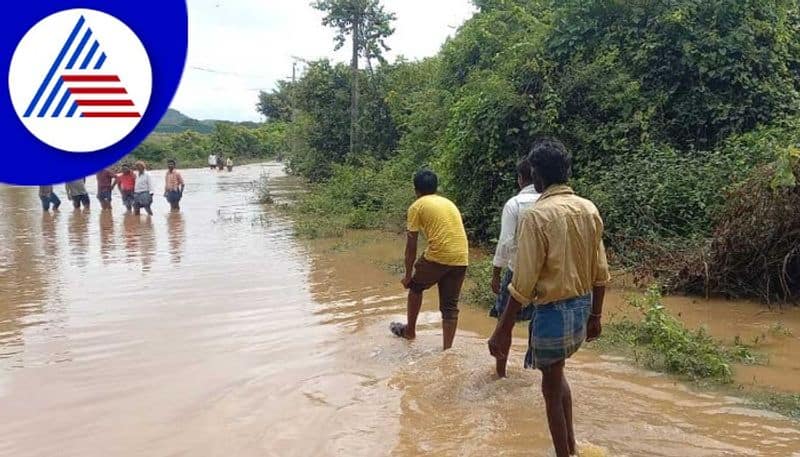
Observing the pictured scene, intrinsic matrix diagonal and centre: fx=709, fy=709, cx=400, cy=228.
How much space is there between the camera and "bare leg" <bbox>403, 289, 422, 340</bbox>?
6.20m

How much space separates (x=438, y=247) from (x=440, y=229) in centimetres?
15

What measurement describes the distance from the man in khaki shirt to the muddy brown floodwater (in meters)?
0.78

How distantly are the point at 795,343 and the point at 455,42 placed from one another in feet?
34.7

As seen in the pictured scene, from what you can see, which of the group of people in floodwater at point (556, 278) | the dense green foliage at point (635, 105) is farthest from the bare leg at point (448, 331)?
the dense green foliage at point (635, 105)

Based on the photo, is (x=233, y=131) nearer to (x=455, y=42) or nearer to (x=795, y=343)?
(x=455, y=42)

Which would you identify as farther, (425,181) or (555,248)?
(425,181)

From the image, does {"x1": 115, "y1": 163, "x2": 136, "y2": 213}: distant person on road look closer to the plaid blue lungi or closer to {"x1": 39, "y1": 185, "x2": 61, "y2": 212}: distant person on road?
{"x1": 39, "y1": 185, "x2": 61, "y2": 212}: distant person on road

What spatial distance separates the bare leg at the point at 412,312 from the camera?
6203 millimetres

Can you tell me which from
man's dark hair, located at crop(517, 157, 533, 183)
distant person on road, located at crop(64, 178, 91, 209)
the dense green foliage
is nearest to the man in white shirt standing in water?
man's dark hair, located at crop(517, 157, 533, 183)

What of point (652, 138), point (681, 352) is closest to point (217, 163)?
point (652, 138)

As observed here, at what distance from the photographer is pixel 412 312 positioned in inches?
248

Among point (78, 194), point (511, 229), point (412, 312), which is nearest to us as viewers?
point (511, 229)

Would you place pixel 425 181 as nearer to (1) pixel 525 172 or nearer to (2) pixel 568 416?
(1) pixel 525 172

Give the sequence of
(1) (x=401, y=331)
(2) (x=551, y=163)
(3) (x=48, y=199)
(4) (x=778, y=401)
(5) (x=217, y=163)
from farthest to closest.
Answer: (5) (x=217, y=163), (3) (x=48, y=199), (1) (x=401, y=331), (4) (x=778, y=401), (2) (x=551, y=163)
